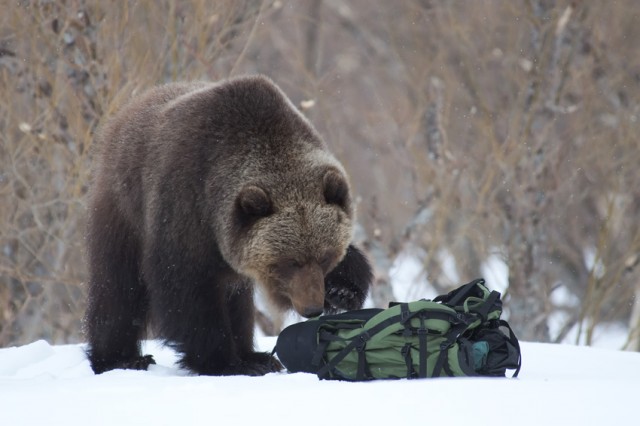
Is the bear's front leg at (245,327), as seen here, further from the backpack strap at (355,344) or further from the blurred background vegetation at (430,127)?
the blurred background vegetation at (430,127)

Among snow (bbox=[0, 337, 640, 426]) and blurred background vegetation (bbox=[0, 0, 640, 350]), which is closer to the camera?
snow (bbox=[0, 337, 640, 426])

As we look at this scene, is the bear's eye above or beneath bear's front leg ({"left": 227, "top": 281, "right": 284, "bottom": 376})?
above

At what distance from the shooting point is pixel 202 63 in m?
9.67

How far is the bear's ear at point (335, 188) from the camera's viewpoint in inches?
241

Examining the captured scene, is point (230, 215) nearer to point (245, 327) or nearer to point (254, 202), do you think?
point (254, 202)

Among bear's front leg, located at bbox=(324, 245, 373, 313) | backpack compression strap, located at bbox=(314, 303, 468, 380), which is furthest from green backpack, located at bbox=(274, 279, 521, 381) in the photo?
bear's front leg, located at bbox=(324, 245, 373, 313)

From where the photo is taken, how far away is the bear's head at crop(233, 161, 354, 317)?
19.7 ft

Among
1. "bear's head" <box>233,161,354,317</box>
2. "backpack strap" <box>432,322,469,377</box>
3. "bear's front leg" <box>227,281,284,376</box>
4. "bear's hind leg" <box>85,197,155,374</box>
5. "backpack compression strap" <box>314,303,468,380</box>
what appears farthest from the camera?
"bear's hind leg" <box>85,197,155,374</box>

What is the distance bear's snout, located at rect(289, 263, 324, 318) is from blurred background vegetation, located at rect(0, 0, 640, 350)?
389 cm

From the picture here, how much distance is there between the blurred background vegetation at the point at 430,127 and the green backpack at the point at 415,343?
4537 millimetres

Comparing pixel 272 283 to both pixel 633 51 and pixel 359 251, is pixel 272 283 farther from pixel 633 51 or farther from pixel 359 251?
pixel 633 51

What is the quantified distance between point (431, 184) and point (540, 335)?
7.87ft

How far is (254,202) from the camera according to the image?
602 cm

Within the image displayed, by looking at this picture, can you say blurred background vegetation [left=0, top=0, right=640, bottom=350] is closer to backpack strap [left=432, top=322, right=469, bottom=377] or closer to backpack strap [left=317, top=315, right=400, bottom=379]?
backpack strap [left=317, top=315, right=400, bottom=379]
